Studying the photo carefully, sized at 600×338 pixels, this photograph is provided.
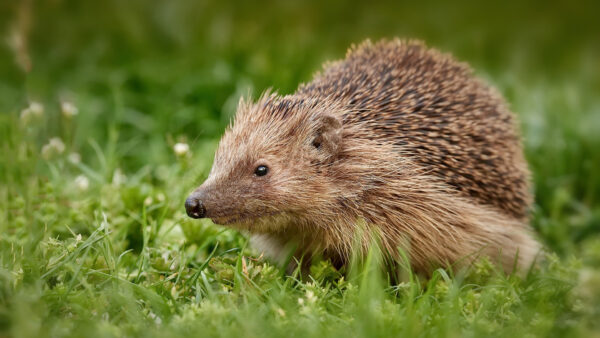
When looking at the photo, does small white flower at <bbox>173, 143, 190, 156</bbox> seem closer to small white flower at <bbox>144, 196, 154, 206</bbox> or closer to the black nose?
small white flower at <bbox>144, 196, 154, 206</bbox>

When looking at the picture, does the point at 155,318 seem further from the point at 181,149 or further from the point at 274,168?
the point at 181,149

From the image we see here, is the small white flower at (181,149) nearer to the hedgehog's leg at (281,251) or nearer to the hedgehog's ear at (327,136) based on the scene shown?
the hedgehog's leg at (281,251)

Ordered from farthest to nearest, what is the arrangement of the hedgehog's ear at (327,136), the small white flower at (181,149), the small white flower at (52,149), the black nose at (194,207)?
the small white flower at (181,149), the small white flower at (52,149), the hedgehog's ear at (327,136), the black nose at (194,207)

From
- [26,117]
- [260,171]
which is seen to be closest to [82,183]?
[26,117]

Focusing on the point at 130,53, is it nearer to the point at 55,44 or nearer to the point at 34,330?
the point at 55,44

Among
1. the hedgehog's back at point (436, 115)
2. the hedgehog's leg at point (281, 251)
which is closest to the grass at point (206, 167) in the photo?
the hedgehog's leg at point (281, 251)

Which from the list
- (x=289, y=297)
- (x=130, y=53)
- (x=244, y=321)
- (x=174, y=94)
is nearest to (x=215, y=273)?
(x=289, y=297)

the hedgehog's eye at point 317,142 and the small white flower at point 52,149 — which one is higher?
the hedgehog's eye at point 317,142
